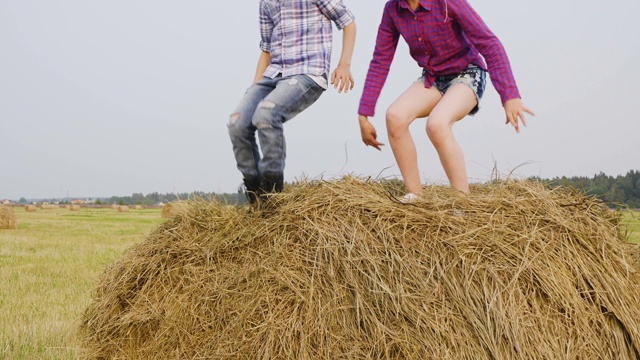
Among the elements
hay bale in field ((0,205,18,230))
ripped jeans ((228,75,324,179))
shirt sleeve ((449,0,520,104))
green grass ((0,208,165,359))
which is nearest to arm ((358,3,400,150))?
ripped jeans ((228,75,324,179))

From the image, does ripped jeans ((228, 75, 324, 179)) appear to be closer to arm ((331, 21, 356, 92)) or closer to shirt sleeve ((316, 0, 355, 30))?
arm ((331, 21, 356, 92))

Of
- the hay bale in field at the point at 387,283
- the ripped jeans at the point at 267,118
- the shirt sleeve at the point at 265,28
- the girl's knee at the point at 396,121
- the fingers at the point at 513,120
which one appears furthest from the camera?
the shirt sleeve at the point at 265,28

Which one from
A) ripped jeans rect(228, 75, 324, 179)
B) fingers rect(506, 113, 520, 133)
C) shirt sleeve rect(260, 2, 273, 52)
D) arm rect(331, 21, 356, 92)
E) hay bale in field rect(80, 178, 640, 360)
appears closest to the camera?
hay bale in field rect(80, 178, 640, 360)

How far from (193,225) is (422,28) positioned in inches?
70.7

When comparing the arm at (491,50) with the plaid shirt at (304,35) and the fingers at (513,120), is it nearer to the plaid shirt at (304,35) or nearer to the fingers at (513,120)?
the fingers at (513,120)

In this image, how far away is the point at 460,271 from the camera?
254cm

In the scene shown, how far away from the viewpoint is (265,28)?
3990 mm

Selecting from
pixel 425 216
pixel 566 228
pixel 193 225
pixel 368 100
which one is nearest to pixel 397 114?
pixel 368 100

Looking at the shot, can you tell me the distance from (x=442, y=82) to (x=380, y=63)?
1.42ft

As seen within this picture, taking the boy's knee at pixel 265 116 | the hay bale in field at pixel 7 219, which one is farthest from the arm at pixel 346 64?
the hay bale in field at pixel 7 219

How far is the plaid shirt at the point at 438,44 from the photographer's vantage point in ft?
11.0

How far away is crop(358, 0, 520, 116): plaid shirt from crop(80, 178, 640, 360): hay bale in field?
29.5 inches

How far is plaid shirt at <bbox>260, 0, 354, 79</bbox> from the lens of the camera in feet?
Answer: 12.0

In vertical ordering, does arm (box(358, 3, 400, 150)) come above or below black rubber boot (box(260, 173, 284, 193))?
above
